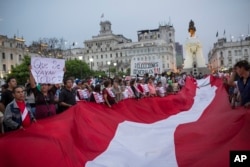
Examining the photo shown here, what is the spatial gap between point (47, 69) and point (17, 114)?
2346mm

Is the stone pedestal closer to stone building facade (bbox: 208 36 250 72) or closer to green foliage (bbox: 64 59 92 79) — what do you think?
green foliage (bbox: 64 59 92 79)

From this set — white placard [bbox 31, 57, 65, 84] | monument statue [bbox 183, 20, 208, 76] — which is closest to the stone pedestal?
monument statue [bbox 183, 20, 208, 76]

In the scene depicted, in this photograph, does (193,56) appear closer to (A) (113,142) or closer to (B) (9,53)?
(B) (9,53)

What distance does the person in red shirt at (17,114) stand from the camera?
5.79 metres

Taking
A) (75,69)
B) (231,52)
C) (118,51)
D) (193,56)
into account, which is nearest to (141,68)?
(75,69)

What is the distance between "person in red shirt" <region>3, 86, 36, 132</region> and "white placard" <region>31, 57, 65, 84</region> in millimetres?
1739

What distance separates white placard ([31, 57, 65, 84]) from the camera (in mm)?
7818

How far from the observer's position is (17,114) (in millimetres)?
5945

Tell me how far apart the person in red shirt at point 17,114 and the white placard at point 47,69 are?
1.74 meters

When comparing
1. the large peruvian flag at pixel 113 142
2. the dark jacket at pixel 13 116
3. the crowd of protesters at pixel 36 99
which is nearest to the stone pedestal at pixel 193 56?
the crowd of protesters at pixel 36 99

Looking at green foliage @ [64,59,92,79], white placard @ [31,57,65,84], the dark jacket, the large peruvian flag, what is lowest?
the large peruvian flag

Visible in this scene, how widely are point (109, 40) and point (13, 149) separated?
5195 inches

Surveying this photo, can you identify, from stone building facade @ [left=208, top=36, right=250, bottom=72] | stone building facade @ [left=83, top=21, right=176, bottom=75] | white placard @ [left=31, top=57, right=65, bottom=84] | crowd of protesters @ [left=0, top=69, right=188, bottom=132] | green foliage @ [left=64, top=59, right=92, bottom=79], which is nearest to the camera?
crowd of protesters @ [left=0, top=69, right=188, bottom=132]

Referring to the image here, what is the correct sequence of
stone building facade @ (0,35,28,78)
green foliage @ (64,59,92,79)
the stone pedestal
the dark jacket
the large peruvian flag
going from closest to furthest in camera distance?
the large peruvian flag → the dark jacket → green foliage @ (64,59,92,79) → the stone pedestal → stone building facade @ (0,35,28,78)
